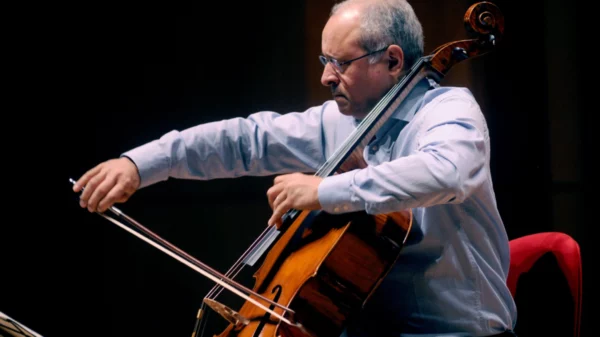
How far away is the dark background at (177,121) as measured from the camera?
2336mm

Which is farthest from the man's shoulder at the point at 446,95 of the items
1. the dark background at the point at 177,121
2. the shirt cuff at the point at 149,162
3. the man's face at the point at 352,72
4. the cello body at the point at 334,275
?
the dark background at the point at 177,121

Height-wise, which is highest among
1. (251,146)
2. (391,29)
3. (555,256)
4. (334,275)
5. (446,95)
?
(391,29)

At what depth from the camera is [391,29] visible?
65.1 inches

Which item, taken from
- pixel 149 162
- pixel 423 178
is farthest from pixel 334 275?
pixel 149 162

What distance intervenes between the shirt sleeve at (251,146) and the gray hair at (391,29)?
0.32 meters

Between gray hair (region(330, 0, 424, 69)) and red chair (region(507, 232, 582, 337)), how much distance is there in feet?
1.86

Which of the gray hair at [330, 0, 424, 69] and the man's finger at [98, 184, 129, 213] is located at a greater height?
the gray hair at [330, 0, 424, 69]

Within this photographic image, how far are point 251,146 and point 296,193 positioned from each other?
589mm

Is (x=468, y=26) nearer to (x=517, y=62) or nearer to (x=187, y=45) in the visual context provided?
(x=517, y=62)

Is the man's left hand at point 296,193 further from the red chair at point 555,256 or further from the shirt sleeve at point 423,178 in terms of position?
the red chair at point 555,256

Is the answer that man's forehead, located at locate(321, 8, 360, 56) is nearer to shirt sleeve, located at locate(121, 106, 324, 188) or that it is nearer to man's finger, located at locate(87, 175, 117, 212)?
shirt sleeve, located at locate(121, 106, 324, 188)

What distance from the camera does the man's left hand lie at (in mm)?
1311

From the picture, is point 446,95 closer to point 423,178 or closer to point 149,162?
point 423,178

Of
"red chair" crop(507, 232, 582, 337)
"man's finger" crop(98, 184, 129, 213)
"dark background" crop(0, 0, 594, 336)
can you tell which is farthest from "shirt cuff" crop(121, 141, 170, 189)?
"red chair" crop(507, 232, 582, 337)
